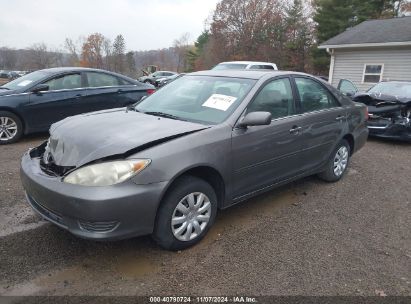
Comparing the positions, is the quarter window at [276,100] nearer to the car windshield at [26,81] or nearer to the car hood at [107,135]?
the car hood at [107,135]

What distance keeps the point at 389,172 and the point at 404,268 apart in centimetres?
327

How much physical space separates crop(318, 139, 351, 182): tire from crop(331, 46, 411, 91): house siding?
13278mm

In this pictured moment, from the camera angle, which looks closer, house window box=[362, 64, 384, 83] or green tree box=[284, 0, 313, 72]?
house window box=[362, 64, 384, 83]

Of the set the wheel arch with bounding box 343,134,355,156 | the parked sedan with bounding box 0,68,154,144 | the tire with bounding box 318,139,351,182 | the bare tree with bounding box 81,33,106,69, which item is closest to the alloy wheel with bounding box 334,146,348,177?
the tire with bounding box 318,139,351,182

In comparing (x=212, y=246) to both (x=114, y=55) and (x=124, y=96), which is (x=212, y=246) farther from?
(x=114, y=55)

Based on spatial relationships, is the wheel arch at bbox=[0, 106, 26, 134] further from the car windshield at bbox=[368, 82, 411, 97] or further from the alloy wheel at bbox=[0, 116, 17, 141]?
the car windshield at bbox=[368, 82, 411, 97]

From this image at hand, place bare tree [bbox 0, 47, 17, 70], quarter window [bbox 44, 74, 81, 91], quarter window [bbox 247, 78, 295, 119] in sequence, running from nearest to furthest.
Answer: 1. quarter window [bbox 247, 78, 295, 119]
2. quarter window [bbox 44, 74, 81, 91]
3. bare tree [bbox 0, 47, 17, 70]

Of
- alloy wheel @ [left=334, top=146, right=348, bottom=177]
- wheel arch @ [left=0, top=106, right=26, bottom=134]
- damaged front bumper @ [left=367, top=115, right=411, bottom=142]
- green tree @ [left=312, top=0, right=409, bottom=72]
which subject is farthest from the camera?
green tree @ [left=312, top=0, right=409, bottom=72]

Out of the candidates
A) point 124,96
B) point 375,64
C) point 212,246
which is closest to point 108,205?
point 212,246

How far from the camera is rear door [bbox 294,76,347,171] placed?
14.3ft

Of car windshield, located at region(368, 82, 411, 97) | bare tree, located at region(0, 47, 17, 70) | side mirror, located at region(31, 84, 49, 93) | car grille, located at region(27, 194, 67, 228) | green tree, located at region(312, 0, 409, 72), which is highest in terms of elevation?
green tree, located at region(312, 0, 409, 72)

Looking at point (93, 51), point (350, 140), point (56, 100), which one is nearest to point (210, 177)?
point (350, 140)

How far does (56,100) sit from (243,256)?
210 inches

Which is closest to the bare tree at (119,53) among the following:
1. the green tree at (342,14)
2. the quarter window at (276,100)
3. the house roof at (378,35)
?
the green tree at (342,14)
